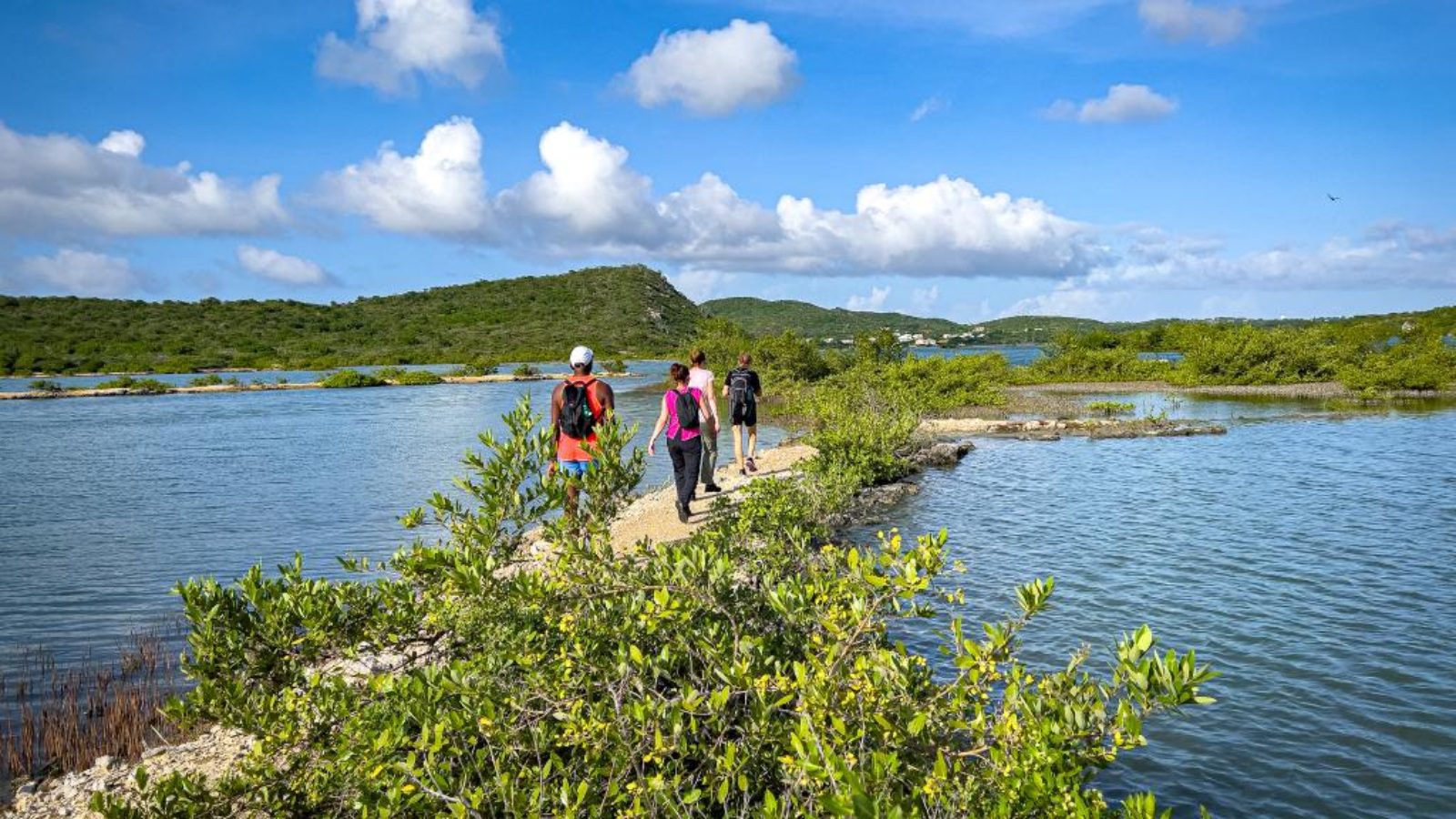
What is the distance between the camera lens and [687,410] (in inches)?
450

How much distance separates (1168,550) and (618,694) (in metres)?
11.0

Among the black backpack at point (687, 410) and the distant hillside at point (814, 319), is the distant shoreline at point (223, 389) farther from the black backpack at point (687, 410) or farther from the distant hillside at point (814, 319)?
the distant hillside at point (814, 319)

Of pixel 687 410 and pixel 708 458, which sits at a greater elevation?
pixel 687 410

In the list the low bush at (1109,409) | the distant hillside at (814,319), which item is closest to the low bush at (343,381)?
the low bush at (1109,409)

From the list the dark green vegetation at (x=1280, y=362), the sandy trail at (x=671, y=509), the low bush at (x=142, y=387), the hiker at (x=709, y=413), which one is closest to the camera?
the sandy trail at (x=671, y=509)

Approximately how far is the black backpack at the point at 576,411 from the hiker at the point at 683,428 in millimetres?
2343

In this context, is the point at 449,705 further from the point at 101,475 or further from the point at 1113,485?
the point at 101,475

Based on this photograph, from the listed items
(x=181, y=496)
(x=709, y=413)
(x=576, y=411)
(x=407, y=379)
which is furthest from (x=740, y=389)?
(x=407, y=379)

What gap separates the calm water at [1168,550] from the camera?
21.7ft

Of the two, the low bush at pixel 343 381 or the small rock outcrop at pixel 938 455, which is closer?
the small rock outcrop at pixel 938 455

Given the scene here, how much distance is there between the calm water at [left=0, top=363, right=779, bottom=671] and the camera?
11211 mm

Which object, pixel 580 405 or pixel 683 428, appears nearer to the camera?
pixel 580 405

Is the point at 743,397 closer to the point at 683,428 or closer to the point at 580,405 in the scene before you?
the point at 683,428

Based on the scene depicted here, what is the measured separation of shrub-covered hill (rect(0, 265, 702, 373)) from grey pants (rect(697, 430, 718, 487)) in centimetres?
7907
